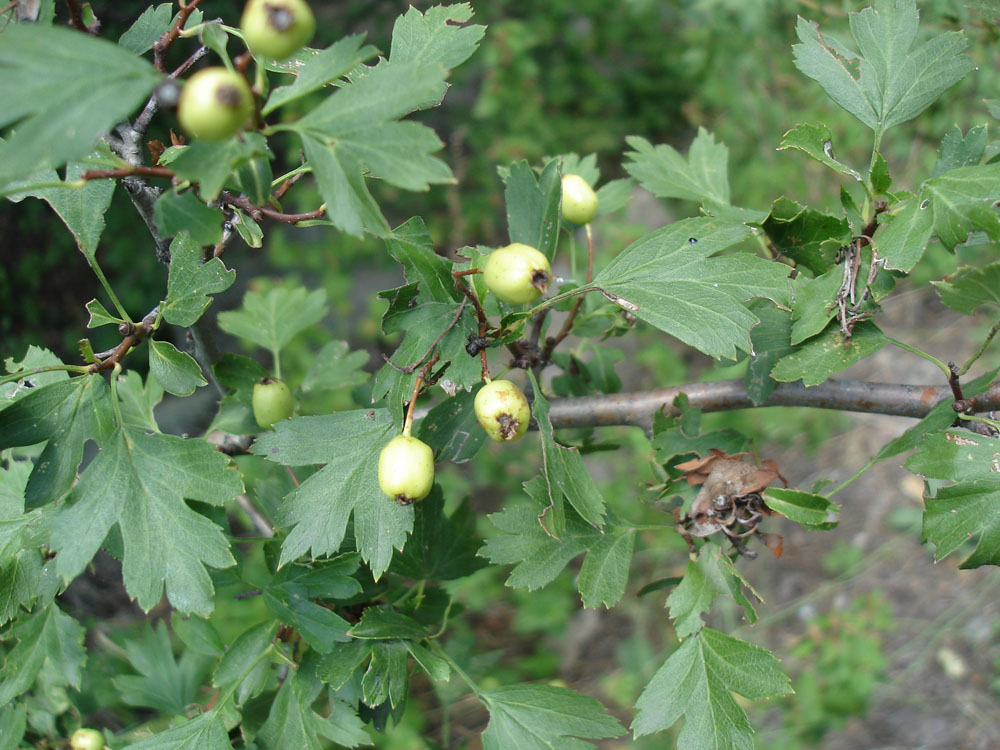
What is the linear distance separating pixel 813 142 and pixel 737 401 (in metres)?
0.42

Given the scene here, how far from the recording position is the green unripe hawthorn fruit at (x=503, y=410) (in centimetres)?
92

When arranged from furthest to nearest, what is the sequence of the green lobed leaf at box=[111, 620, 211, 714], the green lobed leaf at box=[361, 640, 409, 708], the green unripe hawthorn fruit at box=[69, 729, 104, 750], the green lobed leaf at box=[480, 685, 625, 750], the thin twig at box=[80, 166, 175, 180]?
the green lobed leaf at box=[111, 620, 211, 714], the green unripe hawthorn fruit at box=[69, 729, 104, 750], the green lobed leaf at box=[480, 685, 625, 750], the green lobed leaf at box=[361, 640, 409, 708], the thin twig at box=[80, 166, 175, 180]

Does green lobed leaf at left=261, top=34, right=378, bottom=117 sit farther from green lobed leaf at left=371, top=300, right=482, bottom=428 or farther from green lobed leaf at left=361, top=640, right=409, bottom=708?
green lobed leaf at left=361, top=640, right=409, bottom=708

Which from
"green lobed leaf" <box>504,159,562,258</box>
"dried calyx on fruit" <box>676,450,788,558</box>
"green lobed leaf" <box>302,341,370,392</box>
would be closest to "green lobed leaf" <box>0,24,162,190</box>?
"green lobed leaf" <box>504,159,562,258</box>

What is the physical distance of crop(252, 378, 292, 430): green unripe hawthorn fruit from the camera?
1172 mm

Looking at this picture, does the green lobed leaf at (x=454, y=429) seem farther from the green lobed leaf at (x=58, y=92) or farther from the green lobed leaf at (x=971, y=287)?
the green lobed leaf at (x=971, y=287)

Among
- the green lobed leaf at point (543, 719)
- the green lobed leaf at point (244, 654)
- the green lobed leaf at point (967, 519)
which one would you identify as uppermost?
the green lobed leaf at point (967, 519)

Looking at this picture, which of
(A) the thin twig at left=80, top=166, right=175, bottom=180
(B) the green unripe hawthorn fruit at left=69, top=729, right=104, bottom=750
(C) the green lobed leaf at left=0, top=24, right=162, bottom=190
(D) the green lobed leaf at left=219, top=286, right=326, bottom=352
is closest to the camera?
(C) the green lobed leaf at left=0, top=24, right=162, bottom=190

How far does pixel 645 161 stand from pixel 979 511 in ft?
2.57

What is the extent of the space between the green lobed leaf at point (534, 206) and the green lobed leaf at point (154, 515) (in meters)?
0.51

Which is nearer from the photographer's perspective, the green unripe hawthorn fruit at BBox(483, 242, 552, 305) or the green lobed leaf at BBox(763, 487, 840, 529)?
the green unripe hawthorn fruit at BBox(483, 242, 552, 305)

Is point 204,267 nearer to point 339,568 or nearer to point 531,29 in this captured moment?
point 339,568

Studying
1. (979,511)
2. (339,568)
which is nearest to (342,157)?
(339,568)

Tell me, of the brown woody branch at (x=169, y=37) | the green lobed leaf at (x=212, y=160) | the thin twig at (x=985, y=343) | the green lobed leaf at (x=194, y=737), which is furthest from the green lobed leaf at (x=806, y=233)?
the green lobed leaf at (x=194, y=737)
